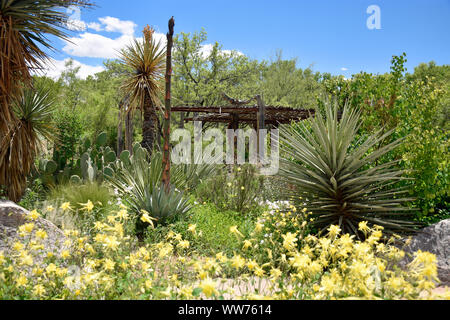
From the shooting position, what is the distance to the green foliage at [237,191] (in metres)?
6.68

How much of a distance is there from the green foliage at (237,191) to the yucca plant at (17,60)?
3517 millimetres

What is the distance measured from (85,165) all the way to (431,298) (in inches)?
284

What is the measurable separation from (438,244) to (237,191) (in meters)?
3.60

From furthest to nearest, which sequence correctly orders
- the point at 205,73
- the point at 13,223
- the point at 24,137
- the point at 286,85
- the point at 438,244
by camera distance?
the point at 286,85 < the point at 205,73 < the point at 24,137 < the point at 438,244 < the point at 13,223

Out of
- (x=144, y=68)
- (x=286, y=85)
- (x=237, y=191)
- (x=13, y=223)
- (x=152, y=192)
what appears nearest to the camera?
(x=13, y=223)

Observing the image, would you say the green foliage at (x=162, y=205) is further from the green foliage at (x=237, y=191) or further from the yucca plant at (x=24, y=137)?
the yucca plant at (x=24, y=137)

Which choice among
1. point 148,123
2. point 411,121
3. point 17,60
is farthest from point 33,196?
point 411,121

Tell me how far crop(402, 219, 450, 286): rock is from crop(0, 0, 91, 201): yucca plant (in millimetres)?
6210

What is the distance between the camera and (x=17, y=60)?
5.63m

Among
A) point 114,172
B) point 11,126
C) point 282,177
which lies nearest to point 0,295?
point 282,177

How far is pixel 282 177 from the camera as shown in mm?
4785

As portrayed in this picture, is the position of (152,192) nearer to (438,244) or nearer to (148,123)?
(438,244)

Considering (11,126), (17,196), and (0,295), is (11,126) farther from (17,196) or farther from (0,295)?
(0,295)

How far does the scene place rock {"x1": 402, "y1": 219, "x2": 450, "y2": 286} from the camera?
13.2 ft
